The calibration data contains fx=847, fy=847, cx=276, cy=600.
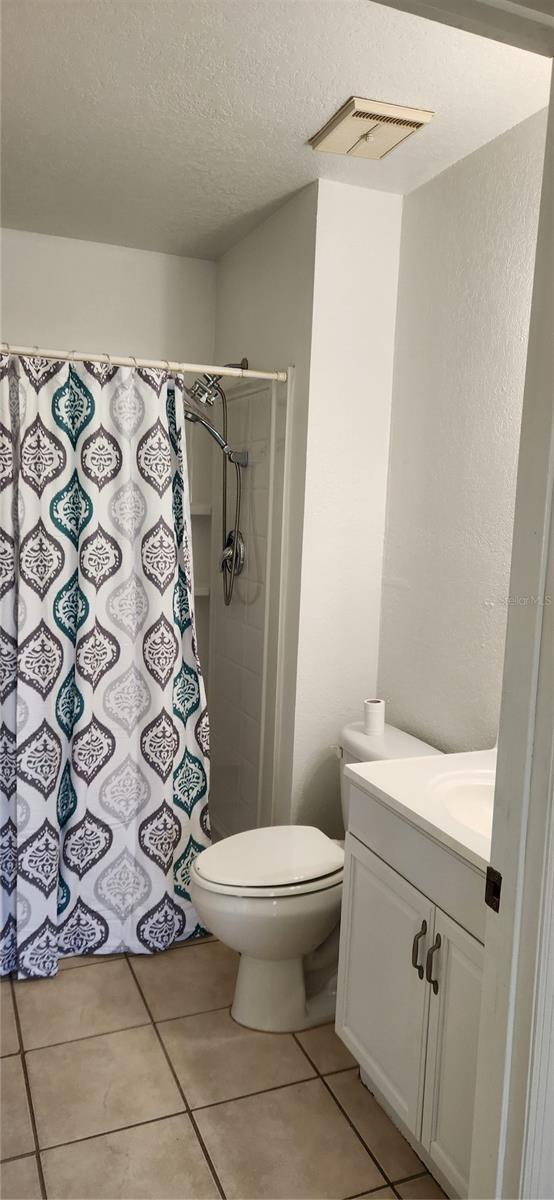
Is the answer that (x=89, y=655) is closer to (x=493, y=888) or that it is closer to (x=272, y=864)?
(x=272, y=864)

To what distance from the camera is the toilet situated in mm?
2082

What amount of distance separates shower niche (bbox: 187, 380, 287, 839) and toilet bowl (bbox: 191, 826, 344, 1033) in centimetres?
53

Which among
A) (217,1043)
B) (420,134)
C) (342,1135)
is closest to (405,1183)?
(342,1135)

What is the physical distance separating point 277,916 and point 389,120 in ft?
6.28

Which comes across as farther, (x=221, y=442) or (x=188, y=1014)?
(x=221, y=442)

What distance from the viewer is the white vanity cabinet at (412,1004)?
5.01 feet

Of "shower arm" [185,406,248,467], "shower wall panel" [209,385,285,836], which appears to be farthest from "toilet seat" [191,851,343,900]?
"shower arm" [185,406,248,467]

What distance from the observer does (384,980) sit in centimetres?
178

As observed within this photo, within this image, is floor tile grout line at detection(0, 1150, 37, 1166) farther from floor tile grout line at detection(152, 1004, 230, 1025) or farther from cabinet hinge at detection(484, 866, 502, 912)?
cabinet hinge at detection(484, 866, 502, 912)

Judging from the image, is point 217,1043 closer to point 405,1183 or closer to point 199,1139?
point 199,1139

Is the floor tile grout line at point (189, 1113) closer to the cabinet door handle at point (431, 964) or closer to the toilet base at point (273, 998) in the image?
the toilet base at point (273, 998)

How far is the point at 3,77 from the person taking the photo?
1882 mm

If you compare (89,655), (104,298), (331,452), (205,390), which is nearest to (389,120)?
(331,452)

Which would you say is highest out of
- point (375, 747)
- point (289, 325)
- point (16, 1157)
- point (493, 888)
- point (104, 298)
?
point (104, 298)
